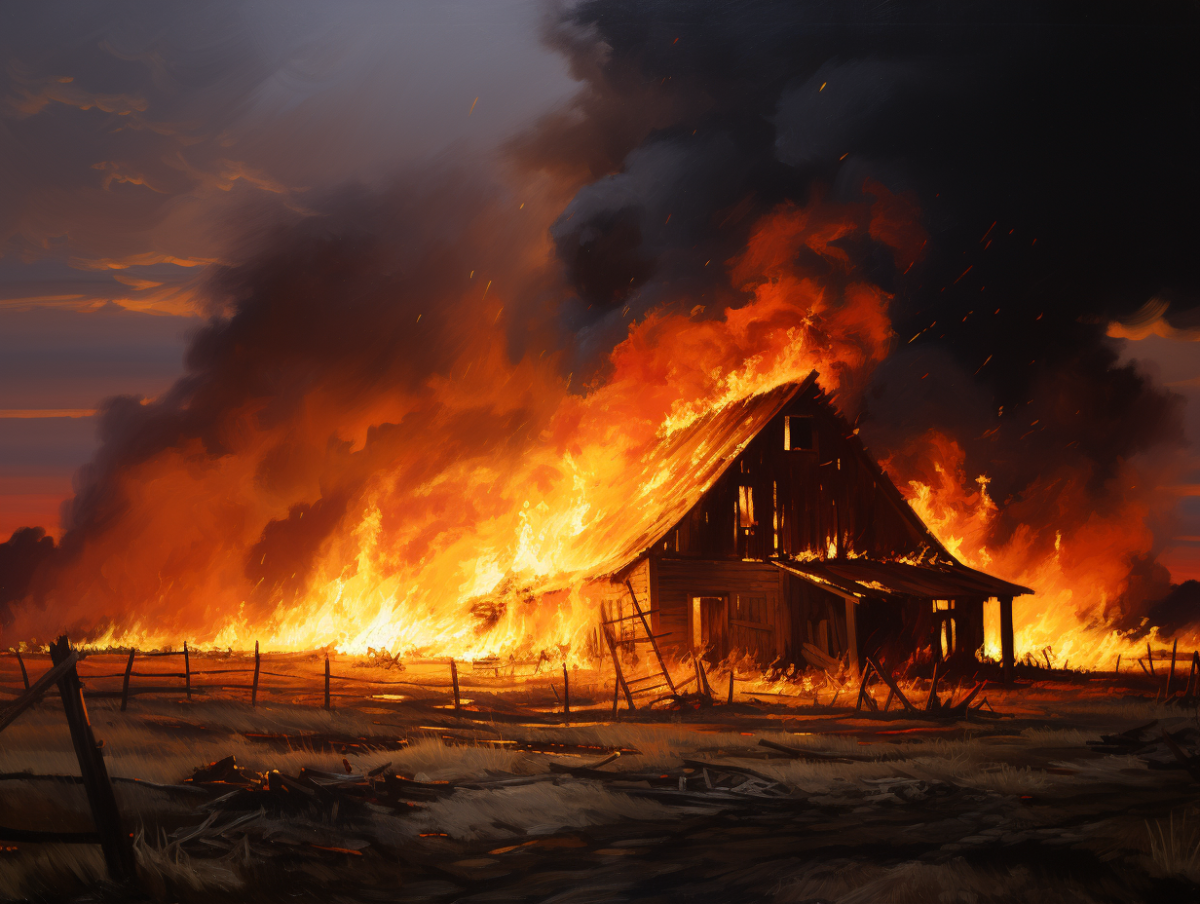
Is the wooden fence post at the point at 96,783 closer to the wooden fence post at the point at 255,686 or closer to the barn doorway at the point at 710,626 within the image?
the wooden fence post at the point at 255,686

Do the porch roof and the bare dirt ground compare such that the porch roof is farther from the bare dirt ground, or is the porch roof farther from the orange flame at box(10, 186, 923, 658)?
the bare dirt ground

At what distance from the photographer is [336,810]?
571cm

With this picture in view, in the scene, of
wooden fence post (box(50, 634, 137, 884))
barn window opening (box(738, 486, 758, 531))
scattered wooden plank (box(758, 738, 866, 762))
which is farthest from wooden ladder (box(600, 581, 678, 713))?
wooden fence post (box(50, 634, 137, 884))

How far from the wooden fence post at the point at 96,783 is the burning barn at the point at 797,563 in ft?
27.4

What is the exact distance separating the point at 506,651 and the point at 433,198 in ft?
19.6

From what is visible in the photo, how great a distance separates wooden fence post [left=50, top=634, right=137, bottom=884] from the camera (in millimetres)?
4871

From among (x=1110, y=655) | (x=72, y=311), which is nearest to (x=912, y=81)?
(x=72, y=311)

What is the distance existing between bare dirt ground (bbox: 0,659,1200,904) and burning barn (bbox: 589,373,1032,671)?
469 cm

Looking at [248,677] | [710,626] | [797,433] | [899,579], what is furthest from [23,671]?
[899,579]

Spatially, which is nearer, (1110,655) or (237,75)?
(237,75)

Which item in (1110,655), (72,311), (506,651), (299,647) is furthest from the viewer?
(1110,655)

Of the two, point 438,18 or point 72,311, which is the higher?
point 438,18

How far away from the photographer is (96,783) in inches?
193

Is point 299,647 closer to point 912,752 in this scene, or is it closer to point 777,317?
point 912,752
